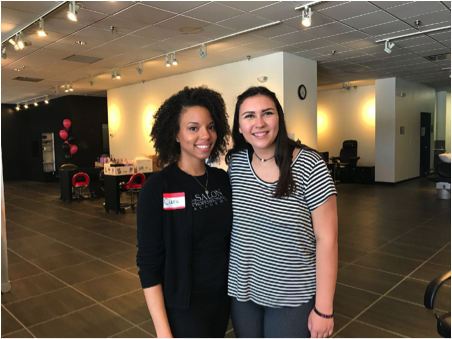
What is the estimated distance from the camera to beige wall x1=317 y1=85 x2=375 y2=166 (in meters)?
11.8

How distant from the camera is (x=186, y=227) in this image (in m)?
1.25

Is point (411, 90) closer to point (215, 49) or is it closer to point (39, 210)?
point (215, 49)

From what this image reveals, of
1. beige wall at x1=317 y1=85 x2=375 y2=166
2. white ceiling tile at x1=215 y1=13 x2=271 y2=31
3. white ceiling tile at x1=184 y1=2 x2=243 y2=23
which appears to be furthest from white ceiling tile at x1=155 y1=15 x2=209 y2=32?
beige wall at x1=317 y1=85 x2=375 y2=166

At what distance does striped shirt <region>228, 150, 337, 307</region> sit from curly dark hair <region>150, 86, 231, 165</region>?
0.30 metres

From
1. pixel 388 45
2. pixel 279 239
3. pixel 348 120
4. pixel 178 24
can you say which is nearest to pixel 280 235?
pixel 279 239

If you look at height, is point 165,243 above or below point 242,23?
below

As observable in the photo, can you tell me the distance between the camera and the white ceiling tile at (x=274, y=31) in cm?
546

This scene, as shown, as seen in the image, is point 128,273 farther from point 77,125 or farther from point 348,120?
point 77,125

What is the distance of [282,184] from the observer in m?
1.27

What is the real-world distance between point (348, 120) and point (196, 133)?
39.1ft

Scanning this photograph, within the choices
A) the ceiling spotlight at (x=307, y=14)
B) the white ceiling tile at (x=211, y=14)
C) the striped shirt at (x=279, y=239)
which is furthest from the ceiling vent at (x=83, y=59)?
the striped shirt at (x=279, y=239)

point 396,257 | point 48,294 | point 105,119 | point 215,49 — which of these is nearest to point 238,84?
point 215,49

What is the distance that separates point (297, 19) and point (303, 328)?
4642 millimetres

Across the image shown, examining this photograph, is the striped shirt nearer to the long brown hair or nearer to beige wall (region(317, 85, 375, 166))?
the long brown hair
